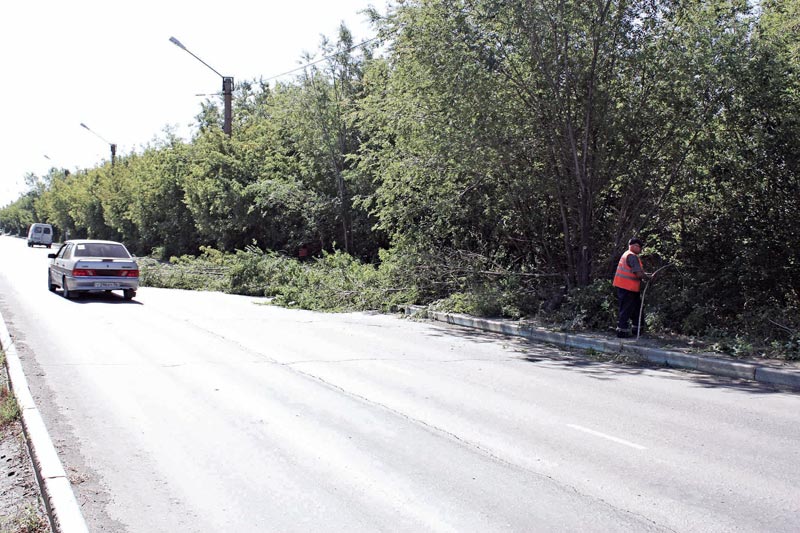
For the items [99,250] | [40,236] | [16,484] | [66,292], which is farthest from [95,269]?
[40,236]

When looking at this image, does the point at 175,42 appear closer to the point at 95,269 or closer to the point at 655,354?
the point at 95,269

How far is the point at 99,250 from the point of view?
1895cm

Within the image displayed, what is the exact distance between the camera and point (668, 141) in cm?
1335

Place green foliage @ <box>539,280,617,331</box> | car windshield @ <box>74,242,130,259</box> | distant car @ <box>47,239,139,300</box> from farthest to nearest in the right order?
car windshield @ <box>74,242,130,259</box> < distant car @ <box>47,239,139,300</box> < green foliage @ <box>539,280,617,331</box>

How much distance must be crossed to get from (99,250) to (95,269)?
92cm

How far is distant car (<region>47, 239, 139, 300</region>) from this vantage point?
59.3 feet

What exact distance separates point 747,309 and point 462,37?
7234 mm

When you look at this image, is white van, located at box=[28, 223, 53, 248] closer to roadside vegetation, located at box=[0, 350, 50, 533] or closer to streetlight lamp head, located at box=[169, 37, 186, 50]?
streetlight lamp head, located at box=[169, 37, 186, 50]

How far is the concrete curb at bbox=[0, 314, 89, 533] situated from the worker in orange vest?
9262 millimetres

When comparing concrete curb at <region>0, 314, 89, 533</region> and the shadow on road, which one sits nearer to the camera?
concrete curb at <region>0, 314, 89, 533</region>

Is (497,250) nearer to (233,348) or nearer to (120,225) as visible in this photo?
(233,348)

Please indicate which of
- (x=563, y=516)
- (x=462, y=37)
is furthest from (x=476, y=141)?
(x=563, y=516)

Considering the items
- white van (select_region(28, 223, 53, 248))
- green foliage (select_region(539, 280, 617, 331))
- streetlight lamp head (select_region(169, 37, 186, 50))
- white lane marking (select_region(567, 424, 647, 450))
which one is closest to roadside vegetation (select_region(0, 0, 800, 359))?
green foliage (select_region(539, 280, 617, 331))

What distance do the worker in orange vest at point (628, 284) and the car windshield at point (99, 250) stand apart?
13.3 meters
